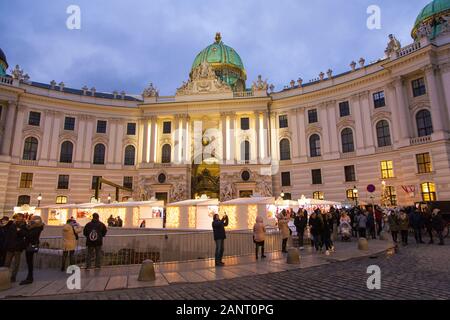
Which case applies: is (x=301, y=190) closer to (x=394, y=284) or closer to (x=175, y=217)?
(x=175, y=217)

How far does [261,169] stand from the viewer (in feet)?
142

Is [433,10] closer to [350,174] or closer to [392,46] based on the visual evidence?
[392,46]

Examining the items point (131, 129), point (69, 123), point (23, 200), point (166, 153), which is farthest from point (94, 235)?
point (69, 123)

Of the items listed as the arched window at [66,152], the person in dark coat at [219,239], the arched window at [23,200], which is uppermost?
the arched window at [66,152]

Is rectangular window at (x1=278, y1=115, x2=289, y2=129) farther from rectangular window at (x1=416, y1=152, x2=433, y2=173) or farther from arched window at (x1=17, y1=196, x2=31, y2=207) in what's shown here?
arched window at (x1=17, y1=196, x2=31, y2=207)

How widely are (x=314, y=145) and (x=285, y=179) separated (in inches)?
258

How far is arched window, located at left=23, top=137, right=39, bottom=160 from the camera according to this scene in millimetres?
42438

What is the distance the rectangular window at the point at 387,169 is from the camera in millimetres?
35578

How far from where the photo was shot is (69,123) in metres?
45.8

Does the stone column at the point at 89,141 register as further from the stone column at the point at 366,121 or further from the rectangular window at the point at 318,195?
the stone column at the point at 366,121

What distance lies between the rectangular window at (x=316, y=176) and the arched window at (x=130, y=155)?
28.4 metres

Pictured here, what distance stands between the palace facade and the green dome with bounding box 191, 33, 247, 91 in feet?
29.0

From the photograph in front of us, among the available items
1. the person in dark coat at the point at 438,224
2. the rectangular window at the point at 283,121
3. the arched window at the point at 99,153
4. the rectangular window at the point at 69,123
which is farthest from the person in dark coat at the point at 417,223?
the rectangular window at the point at 69,123

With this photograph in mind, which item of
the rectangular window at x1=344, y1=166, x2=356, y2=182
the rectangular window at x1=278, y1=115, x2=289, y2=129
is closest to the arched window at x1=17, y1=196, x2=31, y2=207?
the rectangular window at x1=278, y1=115, x2=289, y2=129
